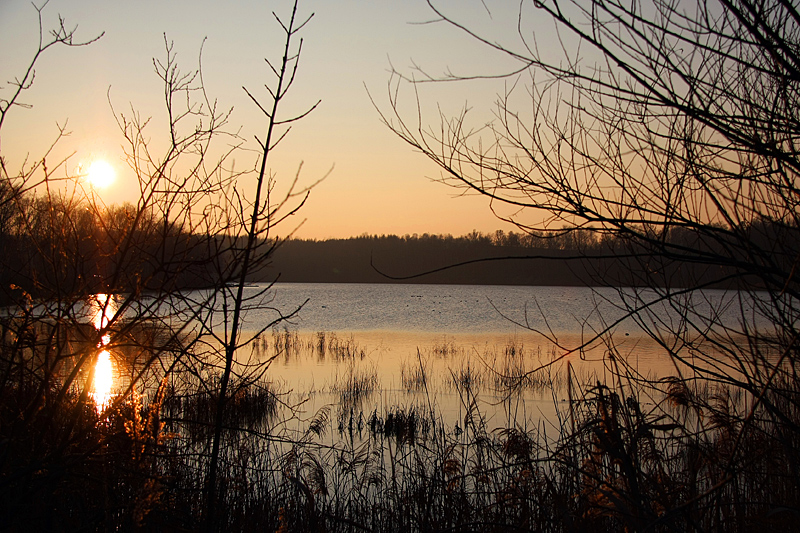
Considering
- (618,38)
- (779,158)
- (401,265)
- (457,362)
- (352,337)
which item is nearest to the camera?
(779,158)

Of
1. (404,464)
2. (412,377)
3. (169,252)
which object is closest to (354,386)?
(412,377)

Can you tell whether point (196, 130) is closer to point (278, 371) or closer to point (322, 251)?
point (278, 371)

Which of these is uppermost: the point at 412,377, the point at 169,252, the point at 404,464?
the point at 169,252

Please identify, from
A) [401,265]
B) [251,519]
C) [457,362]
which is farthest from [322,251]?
[251,519]

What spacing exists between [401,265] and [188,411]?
9404 centimetres

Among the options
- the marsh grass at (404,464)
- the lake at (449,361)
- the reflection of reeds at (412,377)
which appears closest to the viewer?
the marsh grass at (404,464)

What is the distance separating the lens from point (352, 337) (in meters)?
23.9

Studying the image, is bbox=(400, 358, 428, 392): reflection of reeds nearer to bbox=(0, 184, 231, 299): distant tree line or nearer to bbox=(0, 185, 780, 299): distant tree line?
bbox=(0, 185, 780, 299): distant tree line

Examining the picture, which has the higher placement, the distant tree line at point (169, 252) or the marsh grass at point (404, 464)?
the distant tree line at point (169, 252)

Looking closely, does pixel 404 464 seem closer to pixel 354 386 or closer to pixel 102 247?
pixel 102 247

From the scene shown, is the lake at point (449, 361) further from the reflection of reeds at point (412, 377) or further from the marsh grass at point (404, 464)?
the marsh grass at point (404, 464)

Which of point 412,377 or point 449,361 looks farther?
point 449,361

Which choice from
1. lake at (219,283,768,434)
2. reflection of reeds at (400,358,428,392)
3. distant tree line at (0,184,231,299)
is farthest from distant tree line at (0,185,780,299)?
reflection of reeds at (400,358,428,392)

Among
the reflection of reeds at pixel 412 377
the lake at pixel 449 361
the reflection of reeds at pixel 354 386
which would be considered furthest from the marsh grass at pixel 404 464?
the reflection of reeds at pixel 412 377
